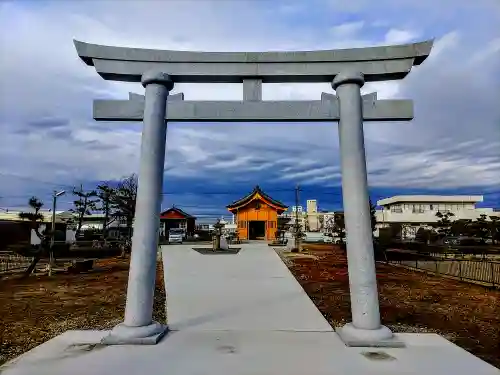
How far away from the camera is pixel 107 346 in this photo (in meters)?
5.08

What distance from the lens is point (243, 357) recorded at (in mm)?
4633

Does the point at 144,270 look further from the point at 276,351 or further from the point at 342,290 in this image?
the point at 342,290

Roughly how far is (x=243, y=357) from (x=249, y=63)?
4.51 metres

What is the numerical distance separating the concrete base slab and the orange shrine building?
84.0ft

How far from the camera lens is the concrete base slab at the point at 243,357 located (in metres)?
4.22

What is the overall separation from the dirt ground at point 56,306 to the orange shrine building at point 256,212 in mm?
17534

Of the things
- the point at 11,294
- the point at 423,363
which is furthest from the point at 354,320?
the point at 11,294

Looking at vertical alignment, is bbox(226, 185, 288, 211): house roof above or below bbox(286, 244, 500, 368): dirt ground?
above

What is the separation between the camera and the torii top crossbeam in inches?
236

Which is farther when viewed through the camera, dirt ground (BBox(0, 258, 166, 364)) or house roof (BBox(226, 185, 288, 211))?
house roof (BBox(226, 185, 288, 211))

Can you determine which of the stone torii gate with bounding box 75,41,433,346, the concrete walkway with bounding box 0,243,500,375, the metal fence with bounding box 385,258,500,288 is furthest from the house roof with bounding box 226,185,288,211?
the stone torii gate with bounding box 75,41,433,346

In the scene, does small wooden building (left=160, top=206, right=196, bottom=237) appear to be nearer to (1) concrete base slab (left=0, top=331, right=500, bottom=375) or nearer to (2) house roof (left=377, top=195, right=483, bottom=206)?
(1) concrete base slab (left=0, top=331, right=500, bottom=375)

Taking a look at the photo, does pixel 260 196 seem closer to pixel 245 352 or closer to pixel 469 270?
pixel 469 270

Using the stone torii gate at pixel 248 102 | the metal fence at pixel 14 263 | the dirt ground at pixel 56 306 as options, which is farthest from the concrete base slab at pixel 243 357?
the metal fence at pixel 14 263
